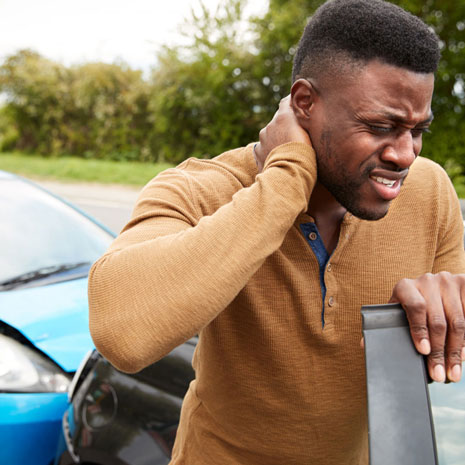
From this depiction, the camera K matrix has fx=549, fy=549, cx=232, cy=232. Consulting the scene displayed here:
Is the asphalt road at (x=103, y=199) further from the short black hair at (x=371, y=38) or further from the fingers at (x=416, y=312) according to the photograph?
the fingers at (x=416, y=312)

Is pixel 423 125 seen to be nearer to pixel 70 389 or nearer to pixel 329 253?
pixel 329 253

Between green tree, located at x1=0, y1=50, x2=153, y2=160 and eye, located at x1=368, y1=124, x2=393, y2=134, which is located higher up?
eye, located at x1=368, y1=124, x2=393, y2=134

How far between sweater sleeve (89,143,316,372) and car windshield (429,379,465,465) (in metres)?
0.71

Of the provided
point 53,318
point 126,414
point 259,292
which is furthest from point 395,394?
point 53,318

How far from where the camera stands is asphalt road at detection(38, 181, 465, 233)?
9.77 metres

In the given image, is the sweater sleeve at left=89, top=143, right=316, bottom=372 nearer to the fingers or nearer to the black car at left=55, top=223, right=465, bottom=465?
the fingers

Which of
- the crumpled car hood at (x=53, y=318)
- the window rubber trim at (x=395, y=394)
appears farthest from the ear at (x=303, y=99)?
the crumpled car hood at (x=53, y=318)

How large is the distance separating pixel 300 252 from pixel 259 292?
5.4 inches

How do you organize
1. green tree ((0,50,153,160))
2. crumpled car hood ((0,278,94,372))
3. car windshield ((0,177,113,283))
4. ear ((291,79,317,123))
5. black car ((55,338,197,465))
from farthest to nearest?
1. green tree ((0,50,153,160))
2. car windshield ((0,177,113,283))
3. crumpled car hood ((0,278,94,372))
4. black car ((55,338,197,465))
5. ear ((291,79,317,123))

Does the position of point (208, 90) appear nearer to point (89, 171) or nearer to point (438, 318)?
point (89, 171)

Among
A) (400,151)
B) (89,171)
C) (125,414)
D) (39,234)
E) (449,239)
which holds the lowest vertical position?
(89,171)

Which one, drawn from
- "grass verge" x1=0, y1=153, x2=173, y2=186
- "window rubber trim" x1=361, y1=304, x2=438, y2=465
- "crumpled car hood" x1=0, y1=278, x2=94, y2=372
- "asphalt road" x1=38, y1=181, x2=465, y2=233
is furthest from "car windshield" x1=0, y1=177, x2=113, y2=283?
"grass verge" x1=0, y1=153, x2=173, y2=186

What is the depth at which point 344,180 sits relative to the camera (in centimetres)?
125

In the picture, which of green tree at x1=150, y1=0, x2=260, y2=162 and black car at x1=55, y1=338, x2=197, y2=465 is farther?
green tree at x1=150, y1=0, x2=260, y2=162
